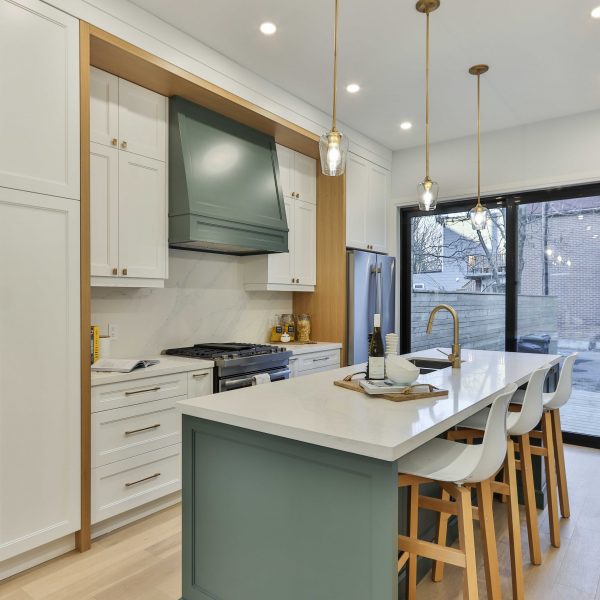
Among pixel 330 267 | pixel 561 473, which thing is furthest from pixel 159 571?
pixel 330 267

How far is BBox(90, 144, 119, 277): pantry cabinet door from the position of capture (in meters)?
2.80

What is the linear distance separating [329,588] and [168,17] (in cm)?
298

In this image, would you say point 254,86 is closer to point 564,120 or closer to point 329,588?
point 564,120

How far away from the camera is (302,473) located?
1.55 m

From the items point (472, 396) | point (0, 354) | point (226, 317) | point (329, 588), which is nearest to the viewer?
point (329, 588)

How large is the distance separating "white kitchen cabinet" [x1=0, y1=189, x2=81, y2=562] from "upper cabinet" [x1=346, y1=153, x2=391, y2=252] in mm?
2743

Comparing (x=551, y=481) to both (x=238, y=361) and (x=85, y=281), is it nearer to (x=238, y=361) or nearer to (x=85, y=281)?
(x=238, y=361)

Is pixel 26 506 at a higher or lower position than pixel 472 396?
lower

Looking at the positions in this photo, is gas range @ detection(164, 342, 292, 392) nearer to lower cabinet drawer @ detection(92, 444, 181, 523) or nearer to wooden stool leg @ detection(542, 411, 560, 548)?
lower cabinet drawer @ detection(92, 444, 181, 523)

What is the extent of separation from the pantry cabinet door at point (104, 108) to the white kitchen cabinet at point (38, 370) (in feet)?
1.88

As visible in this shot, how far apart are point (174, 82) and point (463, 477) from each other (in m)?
2.74

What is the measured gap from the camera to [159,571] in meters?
2.31

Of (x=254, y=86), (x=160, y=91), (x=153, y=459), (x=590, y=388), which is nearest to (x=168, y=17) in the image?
(x=160, y=91)

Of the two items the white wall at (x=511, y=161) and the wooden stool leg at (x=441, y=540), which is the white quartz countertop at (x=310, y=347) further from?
the wooden stool leg at (x=441, y=540)
